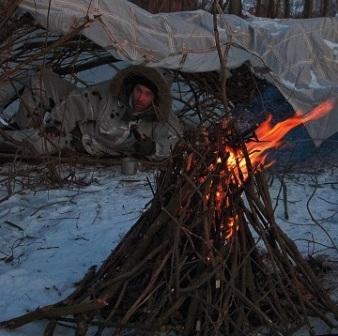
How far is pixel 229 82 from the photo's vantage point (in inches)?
286

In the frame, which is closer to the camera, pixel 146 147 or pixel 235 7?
pixel 146 147

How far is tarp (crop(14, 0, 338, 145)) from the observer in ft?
19.1

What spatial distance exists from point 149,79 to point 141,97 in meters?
0.20

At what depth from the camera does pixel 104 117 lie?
22.6 ft

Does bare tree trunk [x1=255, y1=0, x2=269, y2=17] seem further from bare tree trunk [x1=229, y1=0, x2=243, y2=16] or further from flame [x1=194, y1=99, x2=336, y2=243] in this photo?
flame [x1=194, y1=99, x2=336, y2=243]

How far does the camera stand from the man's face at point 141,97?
6.68 metres

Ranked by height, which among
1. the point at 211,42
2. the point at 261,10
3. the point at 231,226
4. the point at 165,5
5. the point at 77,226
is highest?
the point at 165,5

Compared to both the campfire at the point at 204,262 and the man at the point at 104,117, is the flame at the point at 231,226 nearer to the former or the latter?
the campfire at the point at 204,262

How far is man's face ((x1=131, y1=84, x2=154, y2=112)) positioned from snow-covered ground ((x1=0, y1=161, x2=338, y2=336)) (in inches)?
27.8

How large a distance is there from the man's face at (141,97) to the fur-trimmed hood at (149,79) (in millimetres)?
58

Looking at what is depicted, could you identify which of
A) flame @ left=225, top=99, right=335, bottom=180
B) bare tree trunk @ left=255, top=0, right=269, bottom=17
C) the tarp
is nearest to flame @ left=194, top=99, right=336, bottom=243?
flame @ left=225, top=99, right=335, bottom=180

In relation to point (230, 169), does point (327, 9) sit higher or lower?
higher

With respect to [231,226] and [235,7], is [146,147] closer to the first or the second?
[231,226]

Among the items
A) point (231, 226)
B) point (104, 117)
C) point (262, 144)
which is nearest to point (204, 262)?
point (231, 226)
